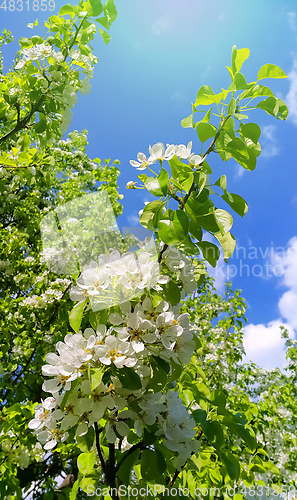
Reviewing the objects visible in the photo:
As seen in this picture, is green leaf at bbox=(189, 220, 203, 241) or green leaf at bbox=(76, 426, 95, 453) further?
green leaf at bbox=(189, 220, 203, 241)

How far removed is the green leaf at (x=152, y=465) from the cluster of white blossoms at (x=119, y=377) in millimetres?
63

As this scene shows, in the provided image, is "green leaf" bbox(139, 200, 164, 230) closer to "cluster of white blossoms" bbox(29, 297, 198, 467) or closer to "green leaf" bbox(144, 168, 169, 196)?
"green leaf" bbox(144, 168, 169, 196)

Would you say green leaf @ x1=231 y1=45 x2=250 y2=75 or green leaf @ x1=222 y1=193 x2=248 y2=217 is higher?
green leaf @ x1=231 y1=45 x2=250 y2=75

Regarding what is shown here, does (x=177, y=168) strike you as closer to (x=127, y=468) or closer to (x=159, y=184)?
(x=159, y=184)

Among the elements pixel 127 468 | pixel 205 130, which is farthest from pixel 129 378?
pixel 205 130

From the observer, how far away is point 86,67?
2510 mm

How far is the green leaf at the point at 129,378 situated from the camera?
0.93 metres

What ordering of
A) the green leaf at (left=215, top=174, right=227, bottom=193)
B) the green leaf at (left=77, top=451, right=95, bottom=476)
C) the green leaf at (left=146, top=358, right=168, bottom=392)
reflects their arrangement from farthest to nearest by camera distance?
1. the green leaf at (left=77, top=451, right=95, bottom=476)
2. the green leaf at (left=215, top=174, right=227, bottom=193)
3. the green leaf at (left=146, top=358, right=168, bottom=392)

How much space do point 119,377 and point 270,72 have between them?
49.0 inches

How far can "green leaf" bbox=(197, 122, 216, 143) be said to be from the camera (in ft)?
3.90

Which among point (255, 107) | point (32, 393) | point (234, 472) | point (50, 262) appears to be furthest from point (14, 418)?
point (50, 262)

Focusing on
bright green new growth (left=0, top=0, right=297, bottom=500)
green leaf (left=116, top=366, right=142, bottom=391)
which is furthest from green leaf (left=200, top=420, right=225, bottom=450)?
green leaf (left=116, top=366, right=142, bottom=391)

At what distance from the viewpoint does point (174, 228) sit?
1.05m

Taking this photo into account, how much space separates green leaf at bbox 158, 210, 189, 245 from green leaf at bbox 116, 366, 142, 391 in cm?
46
